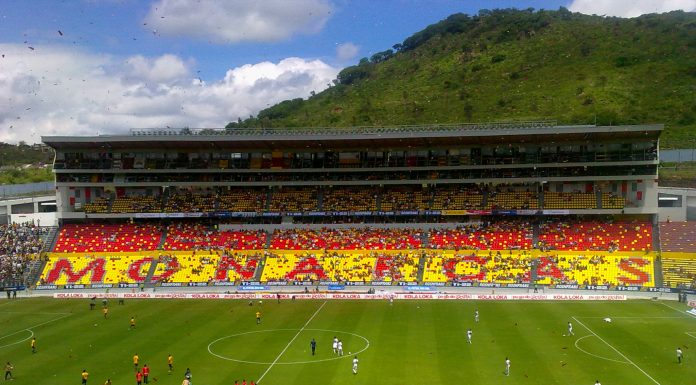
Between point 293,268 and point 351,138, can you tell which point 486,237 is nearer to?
point 351,138

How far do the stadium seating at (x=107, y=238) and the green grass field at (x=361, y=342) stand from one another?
1566 cm

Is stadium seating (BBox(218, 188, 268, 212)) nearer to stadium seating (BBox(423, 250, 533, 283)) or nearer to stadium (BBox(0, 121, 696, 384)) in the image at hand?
stadium (BBox(0, 121, 696, 384))

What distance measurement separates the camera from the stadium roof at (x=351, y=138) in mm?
65438

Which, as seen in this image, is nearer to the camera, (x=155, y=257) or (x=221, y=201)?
(x=155, y=257)

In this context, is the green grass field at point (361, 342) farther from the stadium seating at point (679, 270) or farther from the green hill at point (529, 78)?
the green hill at point (529, 78)

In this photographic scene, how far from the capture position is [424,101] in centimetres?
13288

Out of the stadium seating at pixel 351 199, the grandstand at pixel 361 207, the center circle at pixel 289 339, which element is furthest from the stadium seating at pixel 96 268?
the center circle at pixel 289 339

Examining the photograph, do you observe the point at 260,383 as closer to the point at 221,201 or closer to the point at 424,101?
the point at 221,201

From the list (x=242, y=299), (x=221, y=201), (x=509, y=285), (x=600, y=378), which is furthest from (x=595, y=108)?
(x=600, y=378)

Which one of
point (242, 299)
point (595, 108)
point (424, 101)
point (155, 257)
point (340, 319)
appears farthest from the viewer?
point (424, 101)

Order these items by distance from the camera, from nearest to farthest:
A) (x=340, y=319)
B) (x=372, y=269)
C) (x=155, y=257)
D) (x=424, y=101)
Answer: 1. (x=340, y=319)
2. (x=372, y=269)
3. (x=155, y=257)
4. (x=424, y=101)

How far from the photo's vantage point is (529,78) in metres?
130

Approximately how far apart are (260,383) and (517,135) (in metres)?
44.3

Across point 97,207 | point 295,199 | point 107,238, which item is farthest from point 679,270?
point 97,207
